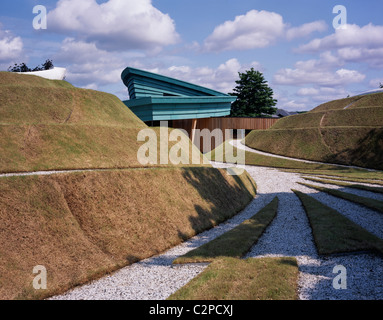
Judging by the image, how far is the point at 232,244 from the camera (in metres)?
20.1

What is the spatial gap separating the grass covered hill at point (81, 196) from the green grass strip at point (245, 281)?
5260 millimetres

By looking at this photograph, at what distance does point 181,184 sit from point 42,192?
1196cm

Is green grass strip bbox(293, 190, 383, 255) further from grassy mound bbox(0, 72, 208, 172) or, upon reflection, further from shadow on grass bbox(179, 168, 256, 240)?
grassy mound bbox(0, 72, 208, 172)

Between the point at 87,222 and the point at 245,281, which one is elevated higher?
the point at 87,222

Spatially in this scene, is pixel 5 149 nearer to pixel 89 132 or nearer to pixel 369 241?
pixel 89 132

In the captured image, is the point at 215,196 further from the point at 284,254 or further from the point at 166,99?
the point at 166,99

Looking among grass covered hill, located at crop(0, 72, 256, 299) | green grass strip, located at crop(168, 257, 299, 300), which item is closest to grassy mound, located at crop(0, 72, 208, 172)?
grass covered hill, located at crop(0, 72, 256, 299)

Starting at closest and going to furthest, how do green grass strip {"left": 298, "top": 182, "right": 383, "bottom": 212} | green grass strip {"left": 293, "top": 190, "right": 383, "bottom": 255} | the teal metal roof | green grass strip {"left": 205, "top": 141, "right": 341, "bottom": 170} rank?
1. green grass strip {"left": 293, "top": 190, "right": 383, "bottom": 255}
2. green grass strip {"left": 298, "top": 182, "right": 383, "bottom": 212}
3. the teal metal roof
4. green grass strip {"left": 205, "top": 141, "right": 341, "bottom": 170}

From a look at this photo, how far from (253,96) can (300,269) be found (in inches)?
4096

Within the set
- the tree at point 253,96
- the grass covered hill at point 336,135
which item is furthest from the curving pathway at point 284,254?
the tree at point 253,96

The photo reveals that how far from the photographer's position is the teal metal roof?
56375 mm

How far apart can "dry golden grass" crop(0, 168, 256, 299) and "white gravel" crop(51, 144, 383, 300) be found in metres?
0.93

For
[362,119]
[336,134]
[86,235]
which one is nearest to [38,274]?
[86,235]

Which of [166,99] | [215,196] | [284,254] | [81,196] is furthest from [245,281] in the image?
[166,99]
